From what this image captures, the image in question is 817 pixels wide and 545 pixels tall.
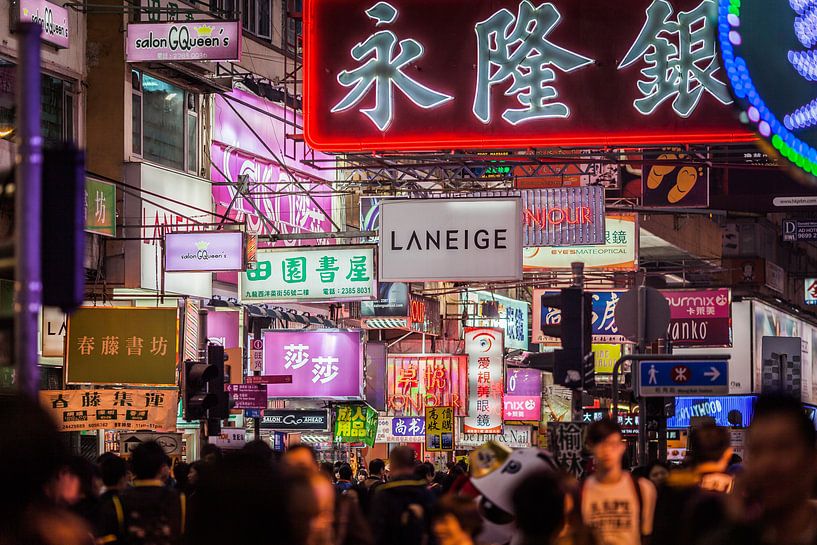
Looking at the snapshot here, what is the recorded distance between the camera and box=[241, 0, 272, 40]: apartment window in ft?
109

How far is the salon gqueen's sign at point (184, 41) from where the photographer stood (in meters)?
24.8

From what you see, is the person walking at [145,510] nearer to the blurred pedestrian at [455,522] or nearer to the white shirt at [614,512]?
the blurred pedestrian at [455,522]

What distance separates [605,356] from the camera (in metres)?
45.2

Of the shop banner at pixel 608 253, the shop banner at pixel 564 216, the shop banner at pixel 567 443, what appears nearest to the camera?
the shop banner at pixel 567 443

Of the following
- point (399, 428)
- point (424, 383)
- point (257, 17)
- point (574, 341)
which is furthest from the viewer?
point (424, 383)

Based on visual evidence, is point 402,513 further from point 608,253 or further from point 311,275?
point 608,253

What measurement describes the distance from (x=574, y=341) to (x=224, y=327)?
17.1m

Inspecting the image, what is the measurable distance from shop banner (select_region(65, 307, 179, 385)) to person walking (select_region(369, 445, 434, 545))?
51.7 feet

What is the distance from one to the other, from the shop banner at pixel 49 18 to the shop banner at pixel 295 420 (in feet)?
30.1

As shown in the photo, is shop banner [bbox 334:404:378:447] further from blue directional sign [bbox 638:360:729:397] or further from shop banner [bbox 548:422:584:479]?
blue directional sign [bbox 638:360:729:397]

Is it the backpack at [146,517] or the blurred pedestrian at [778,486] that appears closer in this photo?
the blurred pedestrian at [778,486]

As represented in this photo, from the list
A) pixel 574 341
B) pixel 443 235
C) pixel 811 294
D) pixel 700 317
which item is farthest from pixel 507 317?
pixel 574 341

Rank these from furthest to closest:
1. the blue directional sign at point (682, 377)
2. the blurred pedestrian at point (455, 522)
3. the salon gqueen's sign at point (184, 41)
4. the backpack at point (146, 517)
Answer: the salon gqueen's sign at point (184, 41)
the blue directional sign at point (682, 377)
the backpack at point (146, 517)
the blurred pedestrian at point (455, 522)

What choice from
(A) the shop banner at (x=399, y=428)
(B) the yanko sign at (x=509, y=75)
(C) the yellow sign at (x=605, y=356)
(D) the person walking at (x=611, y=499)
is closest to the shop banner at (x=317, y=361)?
(A) the shop banner at (x=399, y=428)
